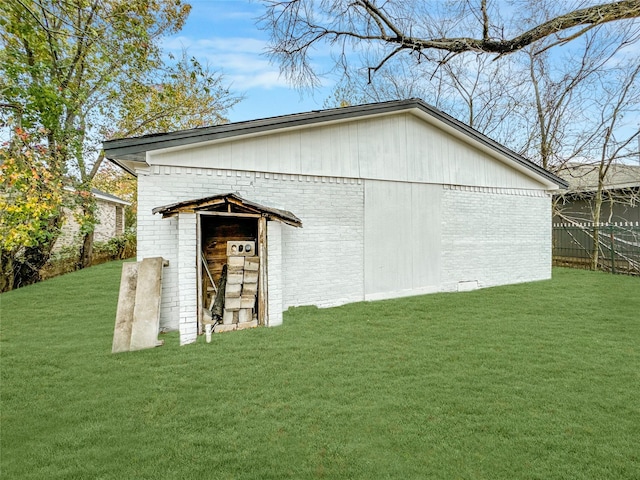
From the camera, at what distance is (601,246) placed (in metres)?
12.4

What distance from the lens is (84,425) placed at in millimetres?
2904

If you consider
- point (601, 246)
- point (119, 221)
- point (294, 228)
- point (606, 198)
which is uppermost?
point (606, 198)

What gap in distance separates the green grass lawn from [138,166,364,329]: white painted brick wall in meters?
0.90

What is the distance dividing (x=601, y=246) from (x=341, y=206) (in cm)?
1116

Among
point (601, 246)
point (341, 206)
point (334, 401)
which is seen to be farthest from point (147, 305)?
point (601, 246)

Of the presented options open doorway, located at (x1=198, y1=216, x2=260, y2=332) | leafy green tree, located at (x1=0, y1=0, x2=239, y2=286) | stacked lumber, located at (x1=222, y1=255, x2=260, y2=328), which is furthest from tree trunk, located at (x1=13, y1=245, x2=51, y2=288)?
stacked lumber, located at (x1=222, y1=255, x2=260, y2=328)

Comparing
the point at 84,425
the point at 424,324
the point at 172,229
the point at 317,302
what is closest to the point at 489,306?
the point at 424,324

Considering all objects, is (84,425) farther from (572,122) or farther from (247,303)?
(572,122)

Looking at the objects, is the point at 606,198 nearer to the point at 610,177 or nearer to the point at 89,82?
the point at 610,177

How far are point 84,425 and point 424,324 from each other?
4751mm

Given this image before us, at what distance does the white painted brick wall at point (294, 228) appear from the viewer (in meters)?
5.48

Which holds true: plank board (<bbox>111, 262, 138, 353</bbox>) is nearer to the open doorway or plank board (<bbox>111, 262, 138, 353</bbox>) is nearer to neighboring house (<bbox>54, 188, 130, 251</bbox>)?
the open doorway

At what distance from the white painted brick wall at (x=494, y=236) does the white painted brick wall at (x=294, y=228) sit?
2.69m

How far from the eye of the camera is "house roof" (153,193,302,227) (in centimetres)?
494
